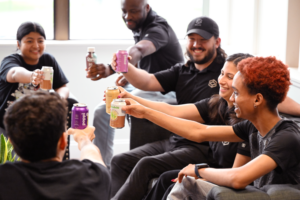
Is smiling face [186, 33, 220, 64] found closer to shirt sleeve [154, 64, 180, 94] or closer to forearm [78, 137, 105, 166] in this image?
shirt sleeve [154, 64, 180, 94]

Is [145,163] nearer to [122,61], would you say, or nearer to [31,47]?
[122,61]

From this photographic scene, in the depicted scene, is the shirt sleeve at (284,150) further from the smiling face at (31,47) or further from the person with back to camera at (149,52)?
the smiling face at (31,47)

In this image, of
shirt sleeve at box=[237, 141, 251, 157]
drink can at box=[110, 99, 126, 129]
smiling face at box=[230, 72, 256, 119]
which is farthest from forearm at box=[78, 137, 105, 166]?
shirt sleeve at box=[237, 141, 251, 157]

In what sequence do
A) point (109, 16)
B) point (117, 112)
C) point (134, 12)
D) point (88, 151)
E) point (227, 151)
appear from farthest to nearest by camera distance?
point (109, 16) < point (134, 12) < point (227, 151) < point (117, 112) < point (88, 151)

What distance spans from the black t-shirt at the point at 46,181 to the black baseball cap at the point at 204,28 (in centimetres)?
153

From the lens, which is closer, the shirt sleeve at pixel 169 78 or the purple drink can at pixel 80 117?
the purple drink can at pixel 80 117

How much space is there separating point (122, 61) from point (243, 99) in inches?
38.1

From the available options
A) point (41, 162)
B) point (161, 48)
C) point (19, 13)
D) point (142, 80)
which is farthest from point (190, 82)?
point (19, 13)

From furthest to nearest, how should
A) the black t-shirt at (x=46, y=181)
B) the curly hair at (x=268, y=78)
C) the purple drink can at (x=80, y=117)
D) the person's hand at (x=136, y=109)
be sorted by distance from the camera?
the person's hand at (x=136, y=109), the purple drink can at (x=80, y=117), the curly hair at (x=268, y=78), the black t-shirt at (x=46, y=181)

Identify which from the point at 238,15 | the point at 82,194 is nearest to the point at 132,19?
the point at 238,15

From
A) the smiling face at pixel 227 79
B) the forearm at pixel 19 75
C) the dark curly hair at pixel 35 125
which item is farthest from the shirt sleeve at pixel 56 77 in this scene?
the dark curly hair at pixel 35 125

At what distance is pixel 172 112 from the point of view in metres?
2.12

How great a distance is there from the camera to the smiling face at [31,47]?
2.63 metres

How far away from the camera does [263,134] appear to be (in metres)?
1.46
